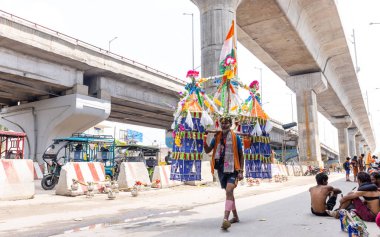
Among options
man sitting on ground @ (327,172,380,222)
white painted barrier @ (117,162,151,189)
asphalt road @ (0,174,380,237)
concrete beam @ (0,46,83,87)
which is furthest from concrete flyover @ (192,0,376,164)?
man sitting on ground @ (327,172,380,222)

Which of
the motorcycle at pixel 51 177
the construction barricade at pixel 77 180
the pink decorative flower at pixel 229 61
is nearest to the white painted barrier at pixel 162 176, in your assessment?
the construction barricade at pixel 77 180

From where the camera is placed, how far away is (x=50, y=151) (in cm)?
1686

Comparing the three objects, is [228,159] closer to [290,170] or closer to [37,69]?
[37,69]

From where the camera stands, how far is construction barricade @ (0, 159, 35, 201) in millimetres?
10492

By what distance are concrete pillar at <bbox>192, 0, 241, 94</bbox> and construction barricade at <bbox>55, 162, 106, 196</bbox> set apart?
29.3 ft

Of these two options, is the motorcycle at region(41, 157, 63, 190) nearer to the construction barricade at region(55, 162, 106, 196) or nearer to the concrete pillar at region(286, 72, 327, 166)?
the construction barricade at region(55, 162, 106, 196)

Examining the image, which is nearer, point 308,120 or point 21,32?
point 21,32

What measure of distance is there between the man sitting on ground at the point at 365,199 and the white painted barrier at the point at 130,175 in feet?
33.1

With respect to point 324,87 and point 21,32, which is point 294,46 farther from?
point 21,32

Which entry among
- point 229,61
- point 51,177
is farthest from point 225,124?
point 51,177

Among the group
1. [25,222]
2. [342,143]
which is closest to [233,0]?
[25,222]

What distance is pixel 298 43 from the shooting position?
30.1m

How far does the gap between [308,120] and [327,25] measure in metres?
12.2

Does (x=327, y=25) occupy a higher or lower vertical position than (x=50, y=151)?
higher
